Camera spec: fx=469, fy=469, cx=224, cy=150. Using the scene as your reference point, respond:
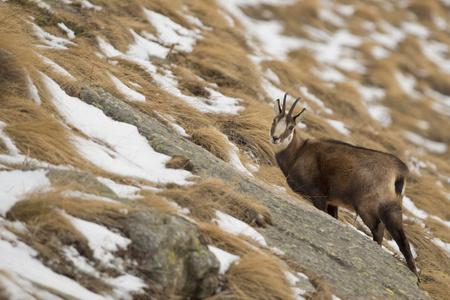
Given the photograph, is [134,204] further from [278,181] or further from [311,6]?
[311,6]

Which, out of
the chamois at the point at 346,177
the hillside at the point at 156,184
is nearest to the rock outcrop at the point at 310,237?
the hillside at the point at 156,184

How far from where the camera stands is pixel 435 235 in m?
7.23

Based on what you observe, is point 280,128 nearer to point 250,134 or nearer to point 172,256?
point 250,134

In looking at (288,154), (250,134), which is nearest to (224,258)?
(288,154)

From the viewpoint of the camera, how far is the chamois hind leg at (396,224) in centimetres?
533

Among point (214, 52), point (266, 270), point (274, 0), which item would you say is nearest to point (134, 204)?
point (266, 270)

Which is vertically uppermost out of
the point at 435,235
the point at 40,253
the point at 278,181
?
the point at 40,253

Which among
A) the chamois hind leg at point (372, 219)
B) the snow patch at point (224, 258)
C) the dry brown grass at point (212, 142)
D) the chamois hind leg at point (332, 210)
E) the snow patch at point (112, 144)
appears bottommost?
the chamois hind leg at point (332, 210)

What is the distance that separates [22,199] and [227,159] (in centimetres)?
303

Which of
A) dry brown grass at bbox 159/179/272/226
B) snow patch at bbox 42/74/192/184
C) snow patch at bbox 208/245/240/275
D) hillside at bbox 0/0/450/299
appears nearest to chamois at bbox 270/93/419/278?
hillside at bbox 0/0/450/299

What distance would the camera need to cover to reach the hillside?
294 centimetres

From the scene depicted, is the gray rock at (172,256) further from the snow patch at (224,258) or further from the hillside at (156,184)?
the snow patch at (224,258)

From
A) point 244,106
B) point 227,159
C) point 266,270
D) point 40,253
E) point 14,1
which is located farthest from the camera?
point 244,106

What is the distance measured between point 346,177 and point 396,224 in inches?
31.3
